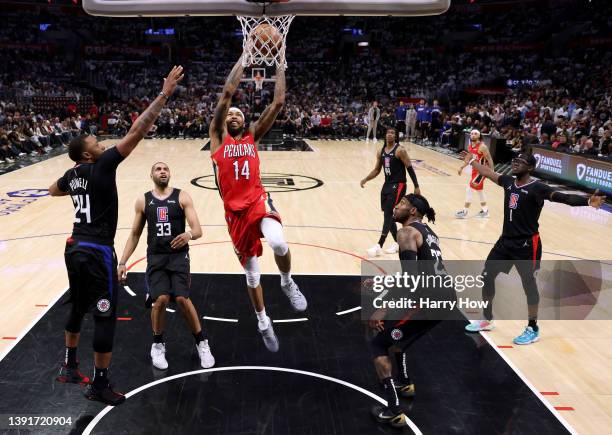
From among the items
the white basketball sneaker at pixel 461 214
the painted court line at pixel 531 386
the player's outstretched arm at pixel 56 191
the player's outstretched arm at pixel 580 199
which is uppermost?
the player's outstretched arm at pixel 56 191

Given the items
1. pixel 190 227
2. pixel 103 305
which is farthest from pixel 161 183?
pixel 103 305

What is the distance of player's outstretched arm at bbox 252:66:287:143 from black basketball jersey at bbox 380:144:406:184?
10.8 feet

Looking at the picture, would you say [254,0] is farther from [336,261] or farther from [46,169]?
[46,169]

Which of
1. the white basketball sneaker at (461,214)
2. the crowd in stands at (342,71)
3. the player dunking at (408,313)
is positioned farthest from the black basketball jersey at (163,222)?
the crowd in stands at (342,71)

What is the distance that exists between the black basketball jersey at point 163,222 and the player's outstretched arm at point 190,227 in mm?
50

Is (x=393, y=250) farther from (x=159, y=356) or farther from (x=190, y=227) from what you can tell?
(x=159, y=356)

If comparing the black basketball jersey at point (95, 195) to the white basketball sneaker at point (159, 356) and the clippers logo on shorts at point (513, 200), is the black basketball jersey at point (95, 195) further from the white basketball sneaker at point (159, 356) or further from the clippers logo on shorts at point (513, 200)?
the clippers logo on shorts at point (513, 200)

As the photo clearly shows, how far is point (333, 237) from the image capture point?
29.5 ft

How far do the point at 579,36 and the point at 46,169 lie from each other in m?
28.1

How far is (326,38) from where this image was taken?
128ft

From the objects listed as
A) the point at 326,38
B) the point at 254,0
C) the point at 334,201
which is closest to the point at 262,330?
the point at 254,0

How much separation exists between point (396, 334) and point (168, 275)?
1943 mm

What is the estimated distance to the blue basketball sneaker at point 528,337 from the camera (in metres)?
5.32

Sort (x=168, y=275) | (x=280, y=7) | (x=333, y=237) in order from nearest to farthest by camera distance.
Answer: (x=168, y=275)
(x=280, y=7)
(x=333, y=237)
